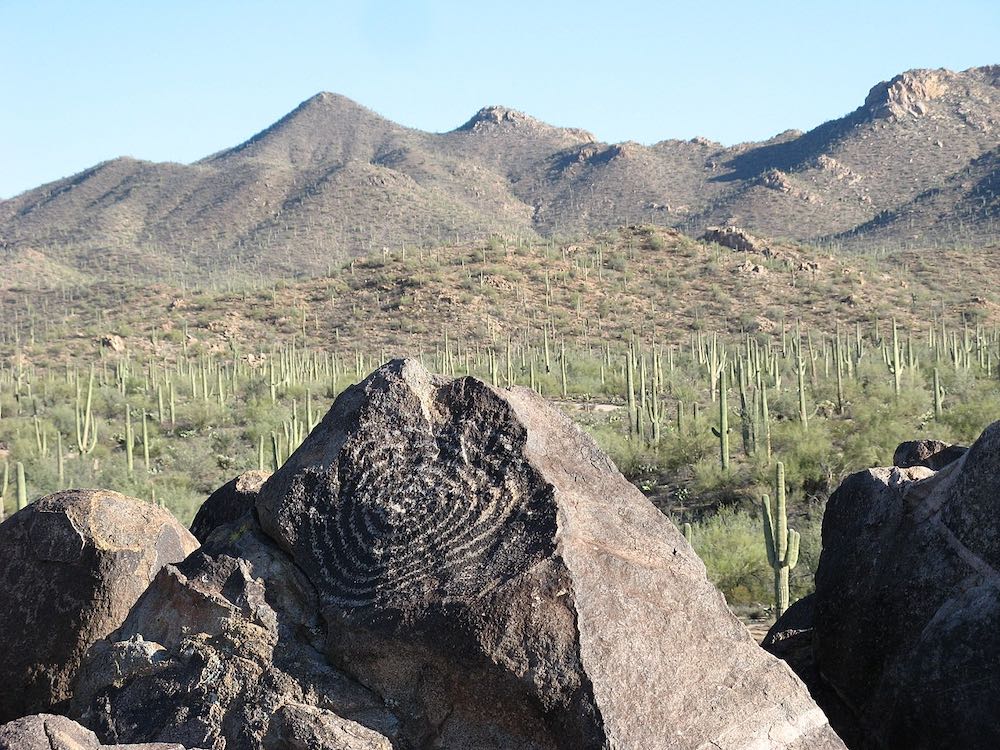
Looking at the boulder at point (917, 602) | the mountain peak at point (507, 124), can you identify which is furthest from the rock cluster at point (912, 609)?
the mountain peak at point (507, 124)

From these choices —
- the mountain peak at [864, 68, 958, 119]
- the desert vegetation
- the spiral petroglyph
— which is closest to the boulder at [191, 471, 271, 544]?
the spiral petroglyph

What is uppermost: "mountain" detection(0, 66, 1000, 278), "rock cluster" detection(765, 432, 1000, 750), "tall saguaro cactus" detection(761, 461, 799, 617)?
"mountain" detection(0, 66, 1000, 278)

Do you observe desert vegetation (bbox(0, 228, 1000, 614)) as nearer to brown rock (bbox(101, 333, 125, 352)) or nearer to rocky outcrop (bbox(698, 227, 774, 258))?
brown rock (bbox(101, 333, 125, 352))

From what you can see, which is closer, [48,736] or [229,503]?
[48,736]

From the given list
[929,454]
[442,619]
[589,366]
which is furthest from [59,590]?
[589,366]

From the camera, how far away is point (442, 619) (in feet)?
12.0

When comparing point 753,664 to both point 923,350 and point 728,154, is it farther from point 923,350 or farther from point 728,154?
point 728,154

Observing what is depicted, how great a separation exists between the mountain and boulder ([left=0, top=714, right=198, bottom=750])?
6454 centimetres

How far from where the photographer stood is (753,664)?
387cm

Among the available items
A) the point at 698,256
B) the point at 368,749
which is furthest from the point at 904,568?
the point at 698,256

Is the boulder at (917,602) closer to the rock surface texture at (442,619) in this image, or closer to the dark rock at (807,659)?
the dark rock at (807,659)

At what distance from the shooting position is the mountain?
72.1 metres

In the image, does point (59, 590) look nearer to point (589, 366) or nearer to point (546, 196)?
point (589, 366)

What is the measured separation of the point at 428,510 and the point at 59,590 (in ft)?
7.87
